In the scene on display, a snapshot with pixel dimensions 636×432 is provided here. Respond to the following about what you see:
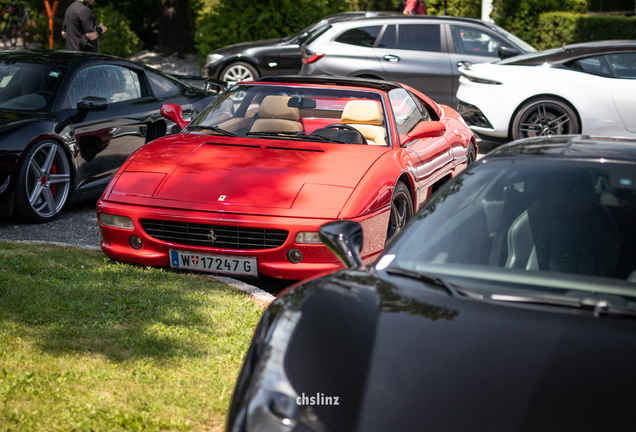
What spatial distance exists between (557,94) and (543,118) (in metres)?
0.36

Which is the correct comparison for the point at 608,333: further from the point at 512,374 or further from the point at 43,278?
the point at 43,278

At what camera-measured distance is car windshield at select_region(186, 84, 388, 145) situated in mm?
5605

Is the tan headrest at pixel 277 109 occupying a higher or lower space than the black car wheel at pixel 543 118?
higher

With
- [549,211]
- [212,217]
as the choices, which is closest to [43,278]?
[212,217]

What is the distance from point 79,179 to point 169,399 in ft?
13.3

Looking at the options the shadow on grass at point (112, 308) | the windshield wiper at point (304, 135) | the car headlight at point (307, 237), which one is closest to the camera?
the shadow on grass at point (112, 308)

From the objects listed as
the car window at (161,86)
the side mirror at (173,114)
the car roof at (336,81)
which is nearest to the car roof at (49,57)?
the car window at (161,86)

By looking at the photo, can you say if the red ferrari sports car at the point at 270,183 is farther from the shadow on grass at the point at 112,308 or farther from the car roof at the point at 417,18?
the car roof at the point at 417,18

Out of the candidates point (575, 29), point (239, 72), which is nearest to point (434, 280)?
point (239, 72)


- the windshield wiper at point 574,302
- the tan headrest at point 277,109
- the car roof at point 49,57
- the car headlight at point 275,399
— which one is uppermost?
the car roof at point 49,57

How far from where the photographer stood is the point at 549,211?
2844 millimetres

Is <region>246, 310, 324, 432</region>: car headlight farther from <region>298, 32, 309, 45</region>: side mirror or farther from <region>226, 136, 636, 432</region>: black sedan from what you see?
<region>298, 32, 309, 45</region>: side mirror

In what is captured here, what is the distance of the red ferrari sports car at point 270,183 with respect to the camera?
14.5 ft

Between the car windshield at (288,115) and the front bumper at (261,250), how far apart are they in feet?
3.77
